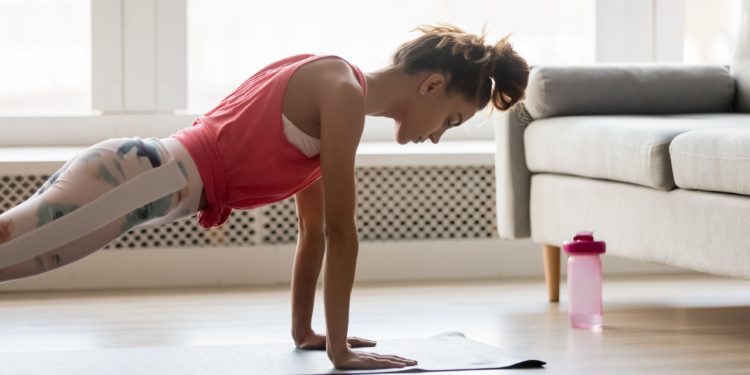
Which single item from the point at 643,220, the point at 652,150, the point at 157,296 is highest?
the point at 652,150

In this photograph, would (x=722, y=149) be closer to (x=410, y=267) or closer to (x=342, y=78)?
(x=342, y=78)

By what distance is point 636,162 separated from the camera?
8.11ft

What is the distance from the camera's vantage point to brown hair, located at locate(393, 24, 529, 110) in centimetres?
201

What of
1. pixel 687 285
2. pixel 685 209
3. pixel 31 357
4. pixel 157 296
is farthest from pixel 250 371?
pixel 687 285

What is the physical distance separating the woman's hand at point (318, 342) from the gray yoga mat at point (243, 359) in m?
0.02

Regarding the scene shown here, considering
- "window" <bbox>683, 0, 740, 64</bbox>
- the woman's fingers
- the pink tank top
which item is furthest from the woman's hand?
"window" <bbox>683, 0, 740, 64</bbox>

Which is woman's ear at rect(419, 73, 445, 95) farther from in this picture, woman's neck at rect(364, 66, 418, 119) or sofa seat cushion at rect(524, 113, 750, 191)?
sofa seat cushion at rect(524, 113, 750, 191)

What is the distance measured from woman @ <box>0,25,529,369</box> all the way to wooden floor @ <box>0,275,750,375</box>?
1.43 ft

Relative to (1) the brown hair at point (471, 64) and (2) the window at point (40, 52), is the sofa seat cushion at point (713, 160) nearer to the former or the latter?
(1) the brown hair at point (471, 64)

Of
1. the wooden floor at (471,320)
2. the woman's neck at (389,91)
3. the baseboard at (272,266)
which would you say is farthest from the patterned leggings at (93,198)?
the baseboard at (272,266)

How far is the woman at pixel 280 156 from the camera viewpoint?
5.93ft

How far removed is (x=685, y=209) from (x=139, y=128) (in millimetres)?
1798

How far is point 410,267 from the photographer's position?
11.2ft

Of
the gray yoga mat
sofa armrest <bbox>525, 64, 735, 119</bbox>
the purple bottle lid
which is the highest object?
sofa armrest <bbox>525, 64, 735, 119</bbox>
